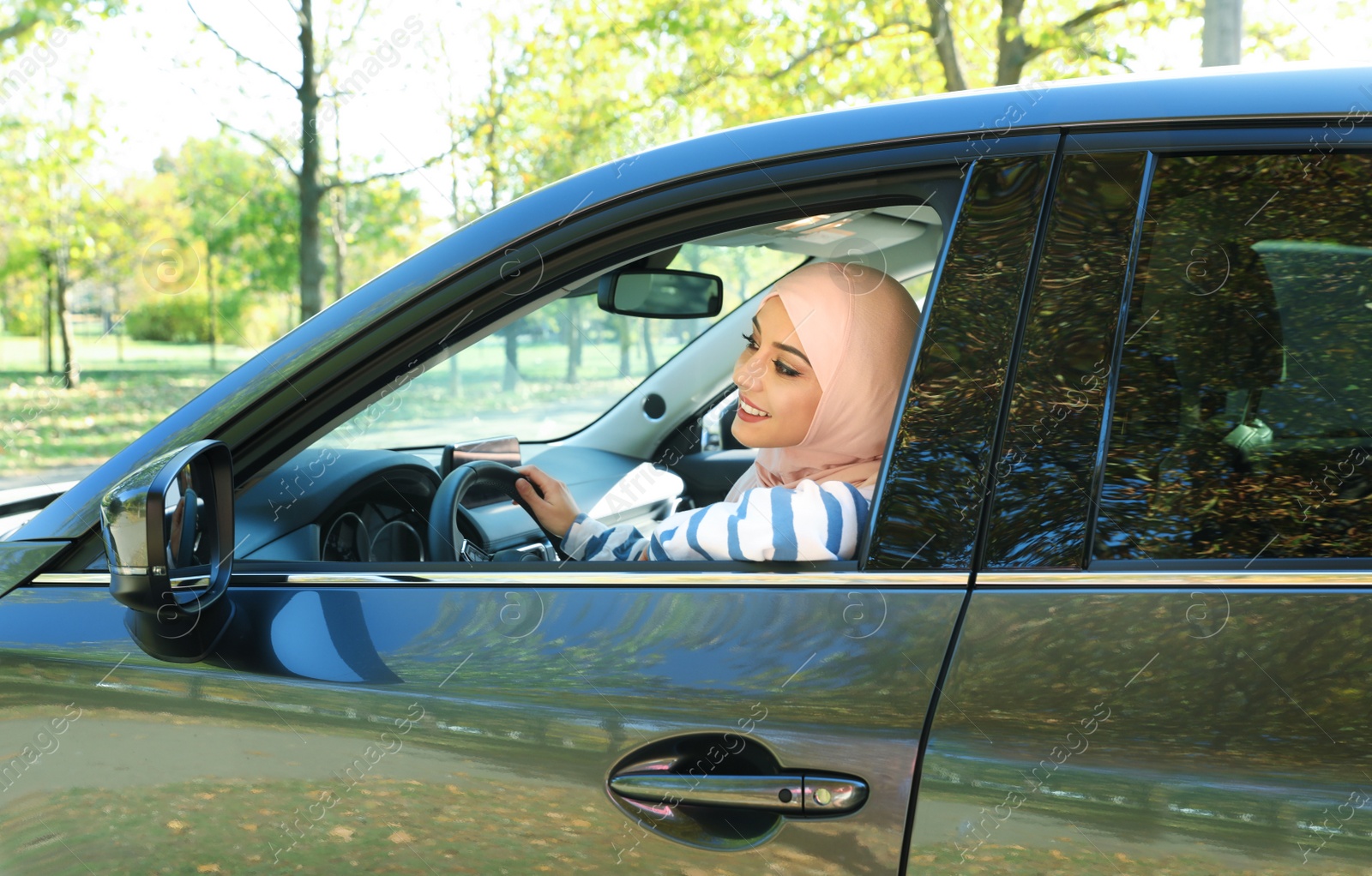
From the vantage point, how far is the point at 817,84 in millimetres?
10992

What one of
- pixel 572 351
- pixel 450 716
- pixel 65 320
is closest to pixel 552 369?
pixel 572 351

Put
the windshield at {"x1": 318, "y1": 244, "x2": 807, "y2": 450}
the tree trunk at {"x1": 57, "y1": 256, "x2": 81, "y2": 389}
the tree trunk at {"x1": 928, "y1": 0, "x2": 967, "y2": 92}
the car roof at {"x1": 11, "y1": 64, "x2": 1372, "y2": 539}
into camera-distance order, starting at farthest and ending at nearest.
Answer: the tree trunk at {"x1": 57, "y1": 256, "x2": 81, "y2": 389} → the tree trunk at {"x1": 928, "y1": 0, "x2": 967, "y2": 92} → the windshield at {"x1": 318, "y1": 244, "x2": 807, "y2": 450} → the car roof at {"x1": 11, "y1": 64, "x2": 1372, "y2": 539}

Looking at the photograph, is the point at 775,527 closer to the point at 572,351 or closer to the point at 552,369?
the point at 572,351

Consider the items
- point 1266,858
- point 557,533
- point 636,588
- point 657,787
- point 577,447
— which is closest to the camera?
point 1266,858

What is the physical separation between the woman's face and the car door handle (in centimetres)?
73

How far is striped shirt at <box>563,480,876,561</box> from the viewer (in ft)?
4.59

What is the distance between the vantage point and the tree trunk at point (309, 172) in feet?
27.2

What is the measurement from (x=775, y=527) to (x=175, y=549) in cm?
76

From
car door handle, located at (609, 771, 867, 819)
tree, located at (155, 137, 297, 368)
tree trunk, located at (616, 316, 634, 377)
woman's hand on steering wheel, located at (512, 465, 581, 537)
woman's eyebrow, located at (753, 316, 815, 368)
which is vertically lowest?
car door handle, located at (609, 771, 867, 819)

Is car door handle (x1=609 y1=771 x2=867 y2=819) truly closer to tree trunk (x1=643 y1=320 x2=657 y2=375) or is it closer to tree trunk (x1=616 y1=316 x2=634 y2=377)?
tree trunk (x1=643 y1=320 x2=657 y2=375)

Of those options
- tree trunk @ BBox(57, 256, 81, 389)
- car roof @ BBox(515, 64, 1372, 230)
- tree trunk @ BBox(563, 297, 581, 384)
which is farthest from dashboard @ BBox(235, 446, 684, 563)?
tree trunk @ BBox(57, 256, 81, 389)

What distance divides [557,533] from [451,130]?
400 inches

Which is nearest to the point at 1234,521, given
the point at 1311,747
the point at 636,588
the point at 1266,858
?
the point at 1311,747

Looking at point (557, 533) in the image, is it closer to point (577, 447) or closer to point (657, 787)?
point (657, 787)
